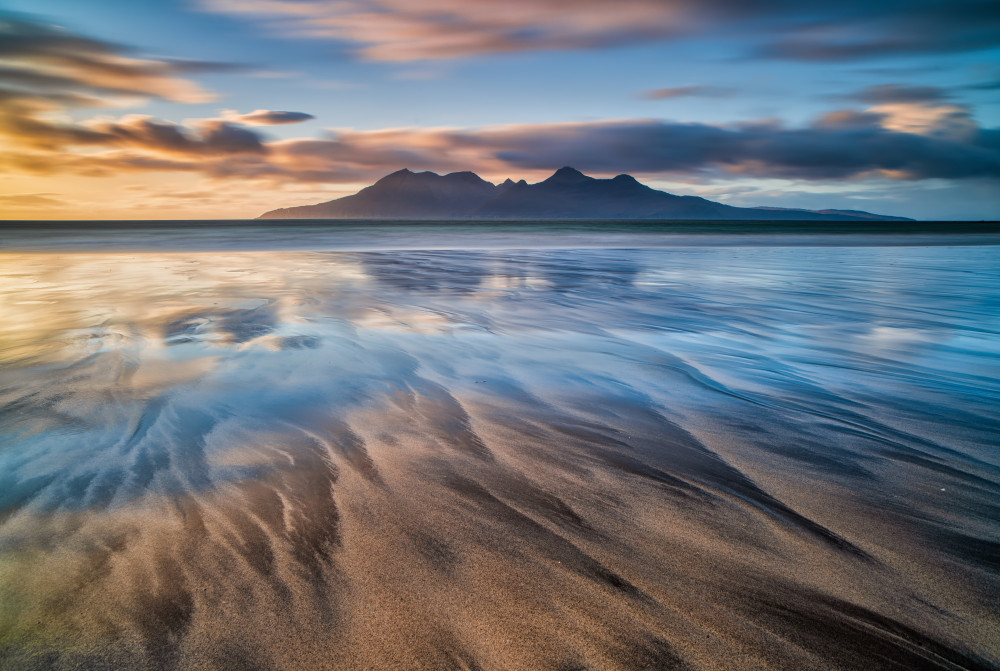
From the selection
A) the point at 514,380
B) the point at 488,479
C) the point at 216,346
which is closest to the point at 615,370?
the point at 514,380

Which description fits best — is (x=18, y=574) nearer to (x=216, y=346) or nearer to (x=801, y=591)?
(x=801, y=591)

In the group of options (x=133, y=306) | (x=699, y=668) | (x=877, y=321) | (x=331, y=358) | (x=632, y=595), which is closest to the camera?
(x=699, y=668)

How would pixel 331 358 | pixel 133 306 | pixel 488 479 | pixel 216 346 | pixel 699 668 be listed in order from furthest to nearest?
pixel 133 306
pixel 216 346
pixel 331 358
pixel 488 479
pixel 699 668

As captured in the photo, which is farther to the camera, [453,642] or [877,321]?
[877,321]

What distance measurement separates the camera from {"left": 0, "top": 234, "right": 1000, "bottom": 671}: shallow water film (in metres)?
1.71

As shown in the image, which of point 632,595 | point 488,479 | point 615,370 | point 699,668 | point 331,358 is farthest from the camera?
point 331,358

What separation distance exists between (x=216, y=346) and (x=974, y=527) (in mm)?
5983

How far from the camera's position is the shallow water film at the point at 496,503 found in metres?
1.71

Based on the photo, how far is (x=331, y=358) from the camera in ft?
17.1

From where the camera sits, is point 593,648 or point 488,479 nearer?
point 593,648

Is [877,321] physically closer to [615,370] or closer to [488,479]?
[615,370]

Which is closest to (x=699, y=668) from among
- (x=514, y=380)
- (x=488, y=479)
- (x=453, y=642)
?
(x=453, y=642)

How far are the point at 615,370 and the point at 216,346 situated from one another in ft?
13.2

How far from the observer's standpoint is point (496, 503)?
2.53 m
